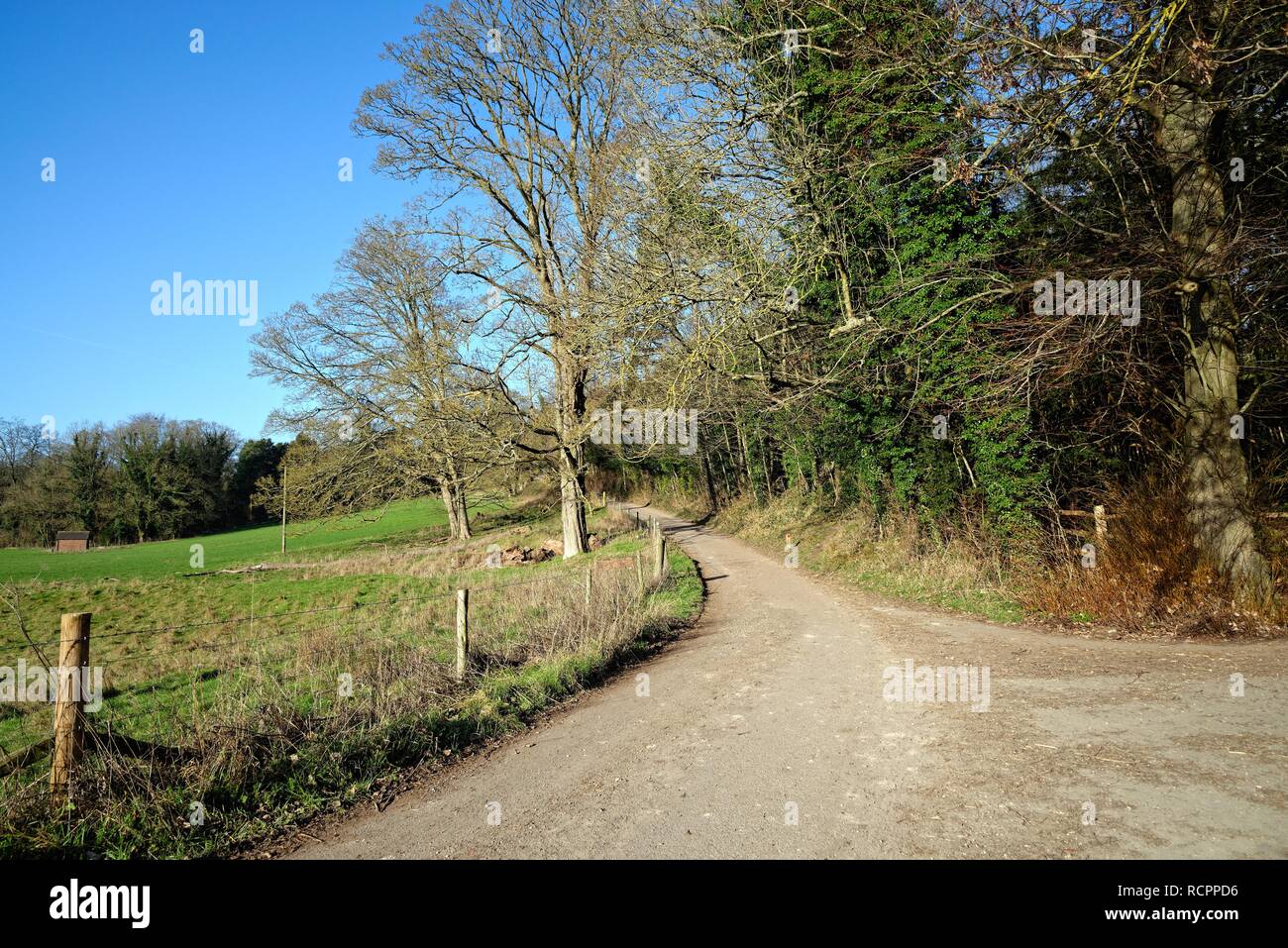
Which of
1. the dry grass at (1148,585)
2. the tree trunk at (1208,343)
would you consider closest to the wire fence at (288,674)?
the dry grass at (1148,585)

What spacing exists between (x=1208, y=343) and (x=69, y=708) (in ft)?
45.5

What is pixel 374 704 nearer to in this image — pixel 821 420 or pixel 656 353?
pixel 656 353

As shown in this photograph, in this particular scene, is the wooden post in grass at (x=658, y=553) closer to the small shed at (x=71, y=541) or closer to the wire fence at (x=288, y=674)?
the wire fence at (x=288, y=674)

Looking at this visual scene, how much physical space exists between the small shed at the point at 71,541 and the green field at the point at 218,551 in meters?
1.22

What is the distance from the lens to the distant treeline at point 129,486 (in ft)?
171

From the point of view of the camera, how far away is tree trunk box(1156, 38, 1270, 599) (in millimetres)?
8844

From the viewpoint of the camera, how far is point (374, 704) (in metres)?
6.48

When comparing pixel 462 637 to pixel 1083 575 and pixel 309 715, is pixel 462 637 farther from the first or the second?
pixel 1083 575

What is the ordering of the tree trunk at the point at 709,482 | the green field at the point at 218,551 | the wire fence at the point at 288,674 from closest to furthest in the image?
the wire fence at the point at 288,674
the green field at the point at 218,551
the tree trunk at the point at 709,482

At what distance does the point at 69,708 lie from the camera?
14.9 feet

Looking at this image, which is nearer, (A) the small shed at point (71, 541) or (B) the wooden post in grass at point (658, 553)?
(B) the wooden post in grass at point (658, 553)

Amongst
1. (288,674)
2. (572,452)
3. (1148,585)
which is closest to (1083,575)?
(1148,585)

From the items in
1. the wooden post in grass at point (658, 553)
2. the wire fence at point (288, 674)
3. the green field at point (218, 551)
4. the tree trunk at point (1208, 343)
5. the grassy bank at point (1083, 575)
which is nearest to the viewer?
the wire fence at point (288, 674)

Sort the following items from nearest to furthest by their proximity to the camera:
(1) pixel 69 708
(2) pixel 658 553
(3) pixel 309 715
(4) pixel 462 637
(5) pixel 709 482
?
1. (1) pixel 69 708
2. (3) pixel 309 715
3. (4) pixel 462 637
4. (2) pixel 658 553
5. (5) pixel 709 482
